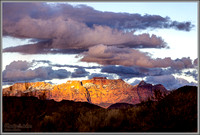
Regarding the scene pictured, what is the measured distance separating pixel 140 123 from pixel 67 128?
574 centimetres

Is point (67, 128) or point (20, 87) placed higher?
point (20, 87)

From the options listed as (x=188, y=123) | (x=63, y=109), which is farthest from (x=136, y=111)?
(x=63, y=109)

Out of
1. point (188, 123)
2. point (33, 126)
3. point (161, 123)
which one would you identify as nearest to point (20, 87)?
point (33, 126)

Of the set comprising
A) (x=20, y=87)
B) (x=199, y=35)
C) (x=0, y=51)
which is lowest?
(x=20, y=87)

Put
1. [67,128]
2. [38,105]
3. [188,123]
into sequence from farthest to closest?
[38,105] → [67,128] → [188,123]

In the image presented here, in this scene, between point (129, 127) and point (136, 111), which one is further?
point (136, 111)

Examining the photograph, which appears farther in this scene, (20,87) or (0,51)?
(20,87)

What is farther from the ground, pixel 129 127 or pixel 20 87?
pixel 20 87

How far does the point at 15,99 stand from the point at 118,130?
11.0m

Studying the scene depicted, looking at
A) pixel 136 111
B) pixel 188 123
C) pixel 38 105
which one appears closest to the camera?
pixel 188 123

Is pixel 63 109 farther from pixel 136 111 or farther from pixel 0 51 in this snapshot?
pixel 0 51

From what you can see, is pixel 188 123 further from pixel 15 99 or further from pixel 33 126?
pixel 15 99

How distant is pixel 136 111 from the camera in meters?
22.4

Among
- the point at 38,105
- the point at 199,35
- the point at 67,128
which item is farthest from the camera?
the point at 38,105
